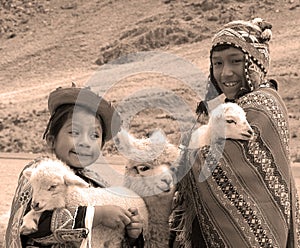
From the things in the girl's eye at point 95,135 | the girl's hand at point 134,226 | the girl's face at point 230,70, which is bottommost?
the girl's hand at point 134,226

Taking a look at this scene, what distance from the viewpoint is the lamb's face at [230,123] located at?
3.65 m

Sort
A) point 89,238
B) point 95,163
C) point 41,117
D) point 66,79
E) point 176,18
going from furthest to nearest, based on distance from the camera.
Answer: point 176,18, point 66,79, point 41,117, point 95,163, point 89,238

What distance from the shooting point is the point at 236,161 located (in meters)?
3.74

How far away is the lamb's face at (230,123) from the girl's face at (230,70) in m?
0.28

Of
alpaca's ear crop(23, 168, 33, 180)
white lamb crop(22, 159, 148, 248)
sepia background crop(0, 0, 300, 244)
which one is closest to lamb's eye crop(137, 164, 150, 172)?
white lamb crop(22, 159, 148, 248)

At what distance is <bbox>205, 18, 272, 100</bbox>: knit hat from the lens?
392cm

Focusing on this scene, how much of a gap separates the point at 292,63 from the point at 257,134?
75.9 feet

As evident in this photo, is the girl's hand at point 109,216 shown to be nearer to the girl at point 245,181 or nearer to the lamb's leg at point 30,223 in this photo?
the lamb's leg at point 30,223

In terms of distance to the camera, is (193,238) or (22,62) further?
(22,62)

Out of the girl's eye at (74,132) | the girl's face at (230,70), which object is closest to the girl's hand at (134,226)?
the girl's eye at (74,132)

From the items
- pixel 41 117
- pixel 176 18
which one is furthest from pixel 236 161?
pixel 176 18

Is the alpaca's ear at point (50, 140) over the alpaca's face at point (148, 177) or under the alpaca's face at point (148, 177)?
over

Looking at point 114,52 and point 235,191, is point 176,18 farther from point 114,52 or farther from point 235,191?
point 235,191

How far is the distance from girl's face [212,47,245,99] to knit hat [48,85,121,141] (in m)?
0.60
